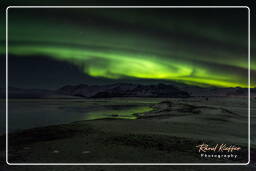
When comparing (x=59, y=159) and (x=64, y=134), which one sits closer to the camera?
(x=59, y=159)

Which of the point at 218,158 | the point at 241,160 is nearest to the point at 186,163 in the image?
the point at 218,158

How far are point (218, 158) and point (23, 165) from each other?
657 cm

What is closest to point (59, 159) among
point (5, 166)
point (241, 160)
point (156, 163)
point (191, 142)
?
point (5, 166)

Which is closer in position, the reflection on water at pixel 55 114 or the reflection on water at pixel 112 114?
the reflection on water at pixel 55 114

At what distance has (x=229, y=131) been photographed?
1223 centimetres

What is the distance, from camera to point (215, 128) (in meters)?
13.0

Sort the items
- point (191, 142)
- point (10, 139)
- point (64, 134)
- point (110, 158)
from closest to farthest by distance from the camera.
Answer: point (110, 158)
point (191, 142)
point (10, 139)
point (64, 134)

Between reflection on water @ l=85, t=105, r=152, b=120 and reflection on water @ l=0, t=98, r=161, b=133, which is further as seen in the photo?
reflection on water @ l=85, t=105, r=152, b=120

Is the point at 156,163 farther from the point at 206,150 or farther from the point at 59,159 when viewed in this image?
the point at 59,159

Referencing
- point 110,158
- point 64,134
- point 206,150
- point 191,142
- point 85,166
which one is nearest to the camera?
point 85,166

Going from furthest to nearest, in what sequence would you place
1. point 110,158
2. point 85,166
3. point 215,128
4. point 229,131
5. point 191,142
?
1. point 215,128
2. point 229,131
3. point 191,142
4. point 110,158
5. point 85,166

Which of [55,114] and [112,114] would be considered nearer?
[55,114]

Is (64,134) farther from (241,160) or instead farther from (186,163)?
(241,160)

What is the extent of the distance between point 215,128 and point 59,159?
9360mm
